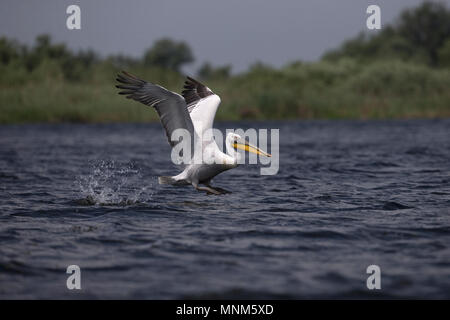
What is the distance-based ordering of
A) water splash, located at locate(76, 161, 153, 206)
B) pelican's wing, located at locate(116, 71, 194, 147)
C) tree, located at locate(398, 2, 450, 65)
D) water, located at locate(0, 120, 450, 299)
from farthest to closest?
tree, located at locate(398, 2, 450, 65), water splash, located at locate(76, 161, 153, 206), pelican's wing, located at locate(116, 71, 194, 147), water, located at locate(0, 120, 450, 299)

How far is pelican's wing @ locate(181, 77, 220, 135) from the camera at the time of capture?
8898 millimetres

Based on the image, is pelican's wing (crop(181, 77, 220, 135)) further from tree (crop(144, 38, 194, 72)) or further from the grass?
tree (crop(144, 38, 194, 72))

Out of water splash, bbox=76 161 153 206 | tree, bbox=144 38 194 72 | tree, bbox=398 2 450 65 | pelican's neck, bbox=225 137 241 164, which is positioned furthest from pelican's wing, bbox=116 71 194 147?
tree, bbox=144 38 194 72

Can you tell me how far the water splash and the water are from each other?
0.03m

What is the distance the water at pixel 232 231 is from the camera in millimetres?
5070

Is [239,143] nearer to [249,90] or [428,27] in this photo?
[249,90]

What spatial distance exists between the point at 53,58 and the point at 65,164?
28303 mm

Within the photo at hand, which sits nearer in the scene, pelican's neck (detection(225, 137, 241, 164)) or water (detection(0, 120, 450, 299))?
water (detection(0, 120, 450, 299))

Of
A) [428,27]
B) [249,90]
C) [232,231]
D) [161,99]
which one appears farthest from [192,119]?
[428,27]

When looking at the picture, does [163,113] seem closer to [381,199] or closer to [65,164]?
[381,199]

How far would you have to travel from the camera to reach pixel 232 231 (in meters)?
6.77

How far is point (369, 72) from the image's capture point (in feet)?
114

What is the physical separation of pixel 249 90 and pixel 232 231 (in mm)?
24681

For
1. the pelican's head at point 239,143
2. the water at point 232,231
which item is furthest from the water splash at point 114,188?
the pelican's head at point 239,143
